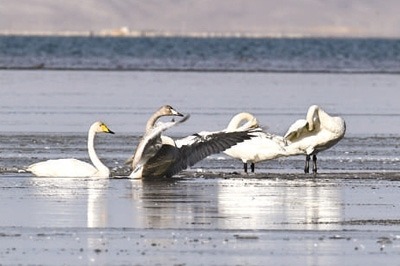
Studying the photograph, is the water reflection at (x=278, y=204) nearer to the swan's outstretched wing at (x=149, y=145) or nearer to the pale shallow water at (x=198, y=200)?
the pale shallow water at (x=198, y=200)

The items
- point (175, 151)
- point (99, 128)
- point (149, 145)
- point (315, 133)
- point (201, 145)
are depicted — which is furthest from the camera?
point (315, 133)

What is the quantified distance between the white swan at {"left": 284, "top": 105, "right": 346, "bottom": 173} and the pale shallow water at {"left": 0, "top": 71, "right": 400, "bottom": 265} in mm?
363

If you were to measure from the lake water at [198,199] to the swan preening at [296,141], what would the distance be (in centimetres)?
27

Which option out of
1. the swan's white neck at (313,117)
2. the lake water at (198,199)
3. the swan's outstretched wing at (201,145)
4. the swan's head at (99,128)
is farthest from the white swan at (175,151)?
the swan's white neck at (313,117)

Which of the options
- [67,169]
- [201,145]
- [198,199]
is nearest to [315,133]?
[201,145]

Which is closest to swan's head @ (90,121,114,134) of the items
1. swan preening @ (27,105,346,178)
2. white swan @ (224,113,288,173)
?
swan preening @ (27,105,346,178)

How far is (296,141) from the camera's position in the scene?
62.6ft

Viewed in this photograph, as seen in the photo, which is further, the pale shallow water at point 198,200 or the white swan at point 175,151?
the white swan at point 175,151

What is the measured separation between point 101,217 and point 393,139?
11511mm

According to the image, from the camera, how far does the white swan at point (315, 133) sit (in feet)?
62.3

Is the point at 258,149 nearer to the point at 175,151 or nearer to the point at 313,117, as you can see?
the point at 313,117

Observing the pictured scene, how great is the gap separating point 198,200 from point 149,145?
8.14 ft

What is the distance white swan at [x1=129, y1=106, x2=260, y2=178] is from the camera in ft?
57.5

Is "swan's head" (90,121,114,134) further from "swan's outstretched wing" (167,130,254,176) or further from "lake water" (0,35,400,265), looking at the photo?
"swan's outstretched wing" (167,130,254,176)
